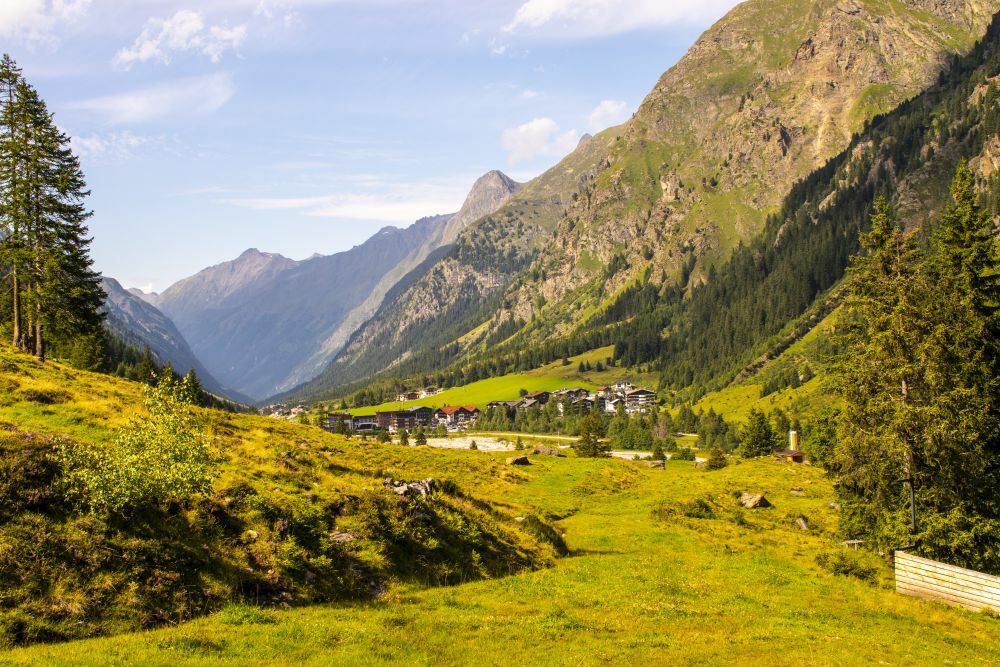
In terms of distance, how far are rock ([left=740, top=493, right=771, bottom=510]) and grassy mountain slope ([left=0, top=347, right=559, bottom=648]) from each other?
30.4 m

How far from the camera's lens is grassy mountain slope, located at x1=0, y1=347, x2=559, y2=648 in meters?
19.9

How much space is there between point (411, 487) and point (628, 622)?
1553cm

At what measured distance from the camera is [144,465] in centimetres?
2345

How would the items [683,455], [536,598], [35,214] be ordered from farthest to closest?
[683,455] → [35,214] → [536,598]

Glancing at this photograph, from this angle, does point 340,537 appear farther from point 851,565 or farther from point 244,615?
point 851,565

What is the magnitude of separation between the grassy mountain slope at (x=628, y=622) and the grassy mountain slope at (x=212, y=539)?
1520 millimetres

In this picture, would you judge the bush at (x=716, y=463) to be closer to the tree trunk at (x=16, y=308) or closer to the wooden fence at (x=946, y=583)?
the wooden fence at (x=946, y=583)

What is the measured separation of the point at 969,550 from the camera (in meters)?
33.3

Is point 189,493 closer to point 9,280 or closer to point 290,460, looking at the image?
point 290,460

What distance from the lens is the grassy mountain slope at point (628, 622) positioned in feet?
62.5

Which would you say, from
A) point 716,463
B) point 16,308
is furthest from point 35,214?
point 716,463

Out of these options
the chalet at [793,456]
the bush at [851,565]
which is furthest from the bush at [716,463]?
the bush at [851,565]

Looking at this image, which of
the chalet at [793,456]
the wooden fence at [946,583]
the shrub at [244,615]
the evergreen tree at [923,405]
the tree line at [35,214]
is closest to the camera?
the shrub at [244,615]

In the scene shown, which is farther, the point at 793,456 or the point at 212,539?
the point at 793,456
